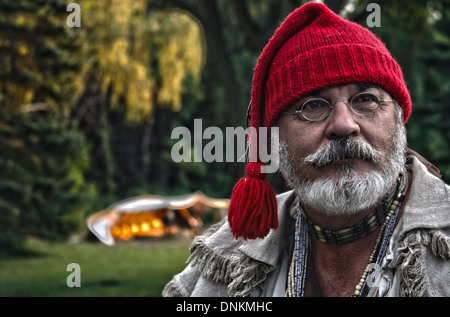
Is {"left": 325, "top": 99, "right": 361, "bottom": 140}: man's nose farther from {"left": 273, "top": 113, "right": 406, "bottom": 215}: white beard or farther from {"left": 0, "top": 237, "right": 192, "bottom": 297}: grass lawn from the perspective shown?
{"left": 0, "top": 237, "right": 192, "bottom": 297}: grass lawn

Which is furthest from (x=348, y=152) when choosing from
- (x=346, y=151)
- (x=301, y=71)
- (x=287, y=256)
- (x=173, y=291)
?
(x=173, y=291)

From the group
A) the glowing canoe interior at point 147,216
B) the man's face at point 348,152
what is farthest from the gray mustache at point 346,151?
the glowing canoe interior at point 147,216

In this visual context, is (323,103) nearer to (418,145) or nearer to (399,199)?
(399,199)

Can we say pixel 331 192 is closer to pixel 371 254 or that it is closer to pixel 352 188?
pixel 352 188

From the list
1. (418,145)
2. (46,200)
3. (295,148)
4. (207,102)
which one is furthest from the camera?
(207,102)

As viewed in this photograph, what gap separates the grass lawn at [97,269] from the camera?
7.12 metres

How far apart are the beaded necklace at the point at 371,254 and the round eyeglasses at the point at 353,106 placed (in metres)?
0.31

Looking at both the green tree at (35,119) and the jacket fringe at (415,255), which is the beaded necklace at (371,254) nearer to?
the jacket fringe at (415,255)

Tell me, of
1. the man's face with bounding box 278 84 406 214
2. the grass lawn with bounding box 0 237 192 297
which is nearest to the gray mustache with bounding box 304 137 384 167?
the man's face with bounding box 278 84 406 214

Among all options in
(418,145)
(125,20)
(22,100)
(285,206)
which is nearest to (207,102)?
(418,145)

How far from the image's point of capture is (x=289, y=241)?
7.74 feet

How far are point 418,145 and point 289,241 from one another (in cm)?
1379

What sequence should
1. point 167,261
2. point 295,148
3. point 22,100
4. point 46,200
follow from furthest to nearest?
point 167,261 → point 46,200 → point 22,100 → point 295,148

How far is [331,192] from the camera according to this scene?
200 centimetres
